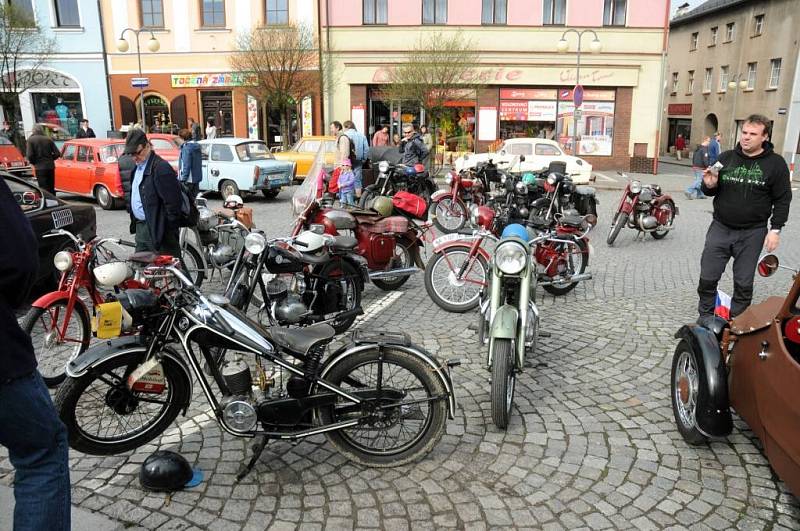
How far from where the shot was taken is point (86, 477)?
335 cm

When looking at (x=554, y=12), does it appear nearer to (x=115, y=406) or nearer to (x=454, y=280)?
(x=454, y=280)

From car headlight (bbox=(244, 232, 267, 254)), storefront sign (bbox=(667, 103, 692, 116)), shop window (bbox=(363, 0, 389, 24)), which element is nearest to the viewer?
car headlight (bbox=(244, 232, 267, 254))

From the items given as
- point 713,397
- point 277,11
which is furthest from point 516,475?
point 277,11

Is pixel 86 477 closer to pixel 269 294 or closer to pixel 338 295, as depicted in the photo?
pixel 269 294

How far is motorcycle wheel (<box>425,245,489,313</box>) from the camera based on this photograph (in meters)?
6.29

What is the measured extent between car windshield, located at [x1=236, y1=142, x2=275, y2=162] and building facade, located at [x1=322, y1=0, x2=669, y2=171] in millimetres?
10085

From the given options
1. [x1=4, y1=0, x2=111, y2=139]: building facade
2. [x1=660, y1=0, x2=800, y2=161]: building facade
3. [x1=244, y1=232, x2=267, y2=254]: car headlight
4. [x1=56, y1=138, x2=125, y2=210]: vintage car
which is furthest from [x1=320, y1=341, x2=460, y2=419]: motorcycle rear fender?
[x1=4, y1=0, x2=111, y2=139]: building facade

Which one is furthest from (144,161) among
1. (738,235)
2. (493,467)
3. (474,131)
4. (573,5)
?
(573,5)

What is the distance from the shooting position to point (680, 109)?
141 ft

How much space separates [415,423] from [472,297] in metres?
3.12

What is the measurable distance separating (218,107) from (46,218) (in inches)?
835

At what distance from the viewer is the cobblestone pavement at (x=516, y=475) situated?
3045mm

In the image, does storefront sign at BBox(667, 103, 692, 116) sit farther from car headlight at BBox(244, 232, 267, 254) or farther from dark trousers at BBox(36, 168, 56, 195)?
car headlight at BBox(244, 232, 267, 254)

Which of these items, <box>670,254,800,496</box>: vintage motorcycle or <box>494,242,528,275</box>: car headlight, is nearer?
<box>670,254,800,496</box>: vintage motorcycle
